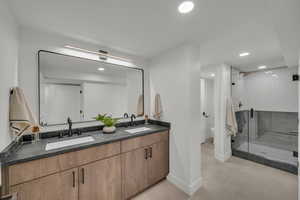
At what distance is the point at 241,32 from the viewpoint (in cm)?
165

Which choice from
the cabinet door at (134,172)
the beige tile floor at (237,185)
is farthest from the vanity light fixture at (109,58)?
the beige tile floor at (237,185)

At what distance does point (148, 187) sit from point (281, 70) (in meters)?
4.14

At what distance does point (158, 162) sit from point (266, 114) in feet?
12.1

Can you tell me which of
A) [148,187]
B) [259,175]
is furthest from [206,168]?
[148,187]

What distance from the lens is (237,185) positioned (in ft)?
6.67

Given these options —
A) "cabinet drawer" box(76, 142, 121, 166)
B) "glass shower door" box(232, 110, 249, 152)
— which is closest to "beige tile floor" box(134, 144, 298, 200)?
"glass shower door" box(232, 110, 249, 152)

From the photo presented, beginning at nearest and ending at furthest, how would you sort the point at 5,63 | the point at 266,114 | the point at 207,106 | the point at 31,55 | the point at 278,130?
the point at 5,63
the point at 31,55
the point at 278,130
the point at 266,114
the point at 207,106

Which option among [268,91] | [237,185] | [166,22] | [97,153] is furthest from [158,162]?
[268,91]

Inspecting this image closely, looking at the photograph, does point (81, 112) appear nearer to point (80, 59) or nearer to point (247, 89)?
point (80, 59)

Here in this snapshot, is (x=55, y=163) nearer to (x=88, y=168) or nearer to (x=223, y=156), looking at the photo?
(x=88, y=168)

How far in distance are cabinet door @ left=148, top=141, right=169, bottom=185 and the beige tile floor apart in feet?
0.45

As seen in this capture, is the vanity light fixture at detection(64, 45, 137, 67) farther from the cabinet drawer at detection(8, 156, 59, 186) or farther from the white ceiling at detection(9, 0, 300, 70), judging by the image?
the cabinet drawer at detection(8, 156, 59, 186)

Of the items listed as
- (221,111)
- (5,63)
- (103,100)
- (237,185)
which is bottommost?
(237,185)

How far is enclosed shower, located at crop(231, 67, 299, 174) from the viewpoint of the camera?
294 centimetres
